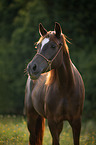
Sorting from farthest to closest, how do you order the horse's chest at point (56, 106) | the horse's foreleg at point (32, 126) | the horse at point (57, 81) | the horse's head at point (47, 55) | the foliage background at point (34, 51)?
the foliage background at point (34, 51), the horse's foreleg at point (32, 126), the horse's chest at point (56, 106), the horse at point (57, 81), the horse's head at point (47, 55)

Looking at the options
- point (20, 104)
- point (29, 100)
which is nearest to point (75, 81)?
point (29, 100)

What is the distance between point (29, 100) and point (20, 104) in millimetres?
13570

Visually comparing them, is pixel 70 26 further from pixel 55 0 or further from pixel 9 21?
pixel 9 21

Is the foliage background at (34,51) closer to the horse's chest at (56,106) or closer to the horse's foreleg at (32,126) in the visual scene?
the horse's foreleg at (32,126)

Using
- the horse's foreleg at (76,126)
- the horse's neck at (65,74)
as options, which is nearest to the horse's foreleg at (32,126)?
the horse's foreleg at (76,126)

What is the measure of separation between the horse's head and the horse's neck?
138 mm

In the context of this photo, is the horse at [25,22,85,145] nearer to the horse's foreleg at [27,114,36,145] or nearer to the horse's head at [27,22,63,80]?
the horse's head at [27,22,63,80]

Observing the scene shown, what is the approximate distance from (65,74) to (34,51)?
1362 centimetres

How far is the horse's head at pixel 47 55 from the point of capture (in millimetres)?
3500

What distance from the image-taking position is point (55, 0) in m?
21.9

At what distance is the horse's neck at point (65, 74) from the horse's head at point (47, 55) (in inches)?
5.4

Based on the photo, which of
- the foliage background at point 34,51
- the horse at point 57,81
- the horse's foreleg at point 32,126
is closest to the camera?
the horse at point 57,81

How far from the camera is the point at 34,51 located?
57.0 ft

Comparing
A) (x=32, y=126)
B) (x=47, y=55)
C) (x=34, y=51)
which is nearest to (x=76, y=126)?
(x=47, y=55)
